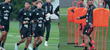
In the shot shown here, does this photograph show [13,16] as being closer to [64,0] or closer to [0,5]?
[64,0]

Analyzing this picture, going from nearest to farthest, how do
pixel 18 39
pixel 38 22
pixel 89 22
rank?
pixel 38 22
pixel 89 22
pixel 18 39

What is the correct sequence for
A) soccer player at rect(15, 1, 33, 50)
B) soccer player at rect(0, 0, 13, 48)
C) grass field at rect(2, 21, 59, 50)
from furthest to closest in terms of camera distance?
1. grass field at rect(2, 21, 59, 50)
2. soccer player at rect(0, 0, 13, 48)
3. soccer player at rect(15, 1, 33, 50)

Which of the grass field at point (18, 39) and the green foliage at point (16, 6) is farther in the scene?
the green foliage at point (16, 6)

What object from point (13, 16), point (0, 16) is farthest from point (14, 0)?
point (0, 16)

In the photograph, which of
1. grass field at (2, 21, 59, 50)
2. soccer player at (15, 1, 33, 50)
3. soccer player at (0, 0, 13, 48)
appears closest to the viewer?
soccer player at (15, 1, 33, 50)

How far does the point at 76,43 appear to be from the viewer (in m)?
19.8

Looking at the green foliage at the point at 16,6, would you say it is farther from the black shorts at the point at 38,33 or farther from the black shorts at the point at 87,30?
the black shorts at the point at 38,33

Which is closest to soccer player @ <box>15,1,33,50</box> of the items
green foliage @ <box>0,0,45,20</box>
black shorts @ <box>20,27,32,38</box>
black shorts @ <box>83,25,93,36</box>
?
black shorts @ <box>20,27,32,38</box>

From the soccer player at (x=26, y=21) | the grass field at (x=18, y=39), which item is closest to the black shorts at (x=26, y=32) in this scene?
the soccer player at (x=26, y=21)

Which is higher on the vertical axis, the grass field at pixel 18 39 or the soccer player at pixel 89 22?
the soccer player at pixel 89 22

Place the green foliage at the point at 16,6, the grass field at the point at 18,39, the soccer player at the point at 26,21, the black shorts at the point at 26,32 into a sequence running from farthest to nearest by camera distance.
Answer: the green foliage at the point at 16,6 < the grass field at the point at 18,39 < the black shorts at the point at 26,32 < the soccer player at the point at 26,21

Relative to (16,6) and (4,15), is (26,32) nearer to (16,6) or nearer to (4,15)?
(4,15)

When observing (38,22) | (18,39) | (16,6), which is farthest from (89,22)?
(16,6)

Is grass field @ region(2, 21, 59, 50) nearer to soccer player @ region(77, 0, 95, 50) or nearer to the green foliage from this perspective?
the green foliage
